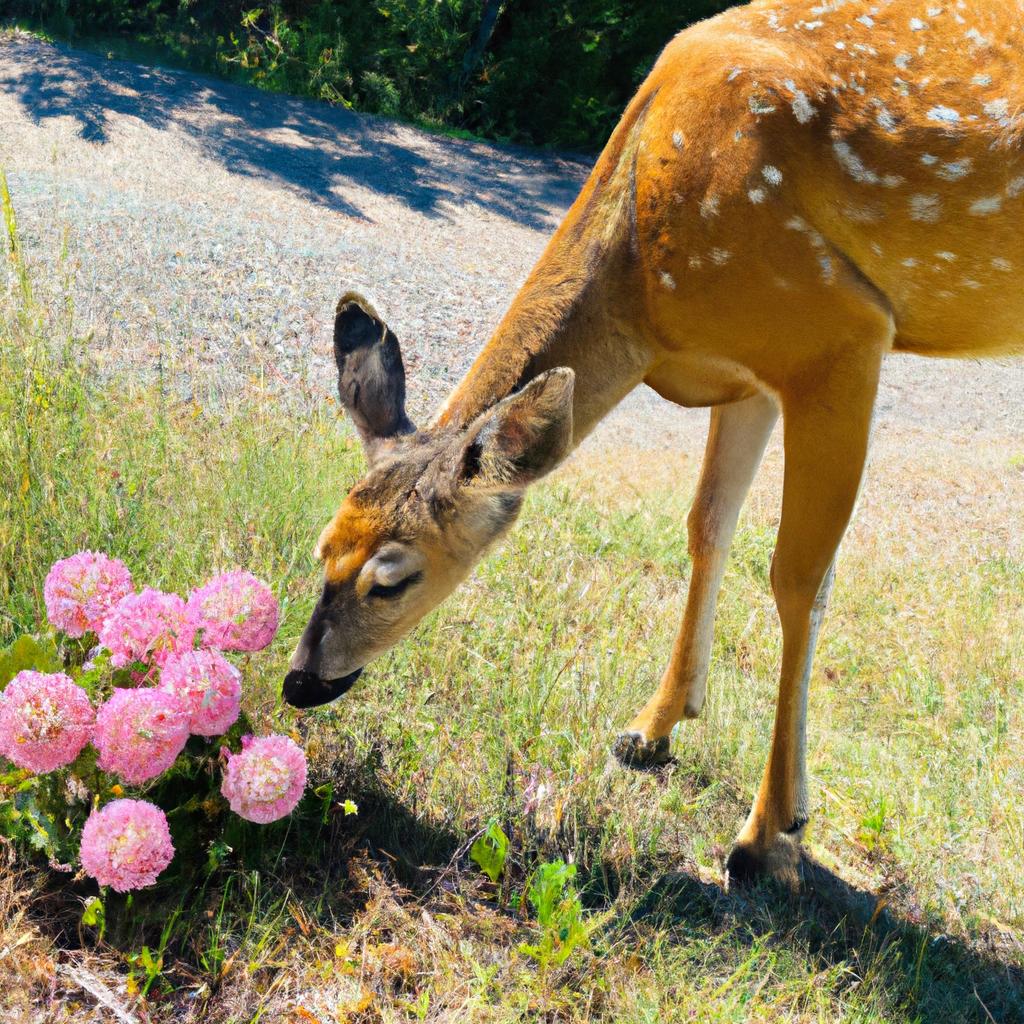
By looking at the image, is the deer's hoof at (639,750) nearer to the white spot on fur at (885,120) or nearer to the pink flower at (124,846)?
the pink flower at (124,846)

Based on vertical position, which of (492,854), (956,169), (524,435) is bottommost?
(492,854)

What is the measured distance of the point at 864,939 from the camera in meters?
3.66

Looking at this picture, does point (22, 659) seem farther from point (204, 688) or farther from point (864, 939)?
point (864, 939)

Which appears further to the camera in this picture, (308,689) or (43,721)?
(308,689)

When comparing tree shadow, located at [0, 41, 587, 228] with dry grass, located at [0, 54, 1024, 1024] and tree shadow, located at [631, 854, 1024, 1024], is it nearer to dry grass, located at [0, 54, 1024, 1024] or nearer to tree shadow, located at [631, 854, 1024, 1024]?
dry grass, located at [0, 54, 1024, 1024]

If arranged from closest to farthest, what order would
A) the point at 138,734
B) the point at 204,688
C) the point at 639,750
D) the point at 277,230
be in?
the point at 138,734
the point at 204,688
the point at 639,750
the point at 277,230

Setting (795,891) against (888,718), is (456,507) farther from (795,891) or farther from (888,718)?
(888,718)

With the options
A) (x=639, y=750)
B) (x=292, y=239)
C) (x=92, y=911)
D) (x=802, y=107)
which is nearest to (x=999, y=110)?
(x=802, y=107)

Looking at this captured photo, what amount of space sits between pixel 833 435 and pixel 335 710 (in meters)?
1.96

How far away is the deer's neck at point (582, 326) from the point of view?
3.81 meters

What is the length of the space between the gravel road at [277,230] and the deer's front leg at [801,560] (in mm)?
3475

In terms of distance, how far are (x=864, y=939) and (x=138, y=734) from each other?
7.92ft

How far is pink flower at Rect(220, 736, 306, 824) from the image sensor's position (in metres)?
3.02

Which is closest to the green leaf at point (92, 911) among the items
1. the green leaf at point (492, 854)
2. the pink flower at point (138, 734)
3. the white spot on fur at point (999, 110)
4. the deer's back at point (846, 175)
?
the pink flower at point (138, 734)
